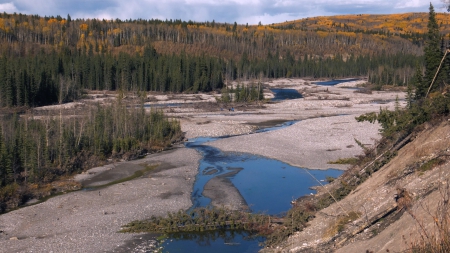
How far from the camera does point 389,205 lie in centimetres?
1495

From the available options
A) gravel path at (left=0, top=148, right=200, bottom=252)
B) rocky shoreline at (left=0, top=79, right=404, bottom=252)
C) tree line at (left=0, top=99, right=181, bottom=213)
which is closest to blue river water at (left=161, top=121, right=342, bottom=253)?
rocky shoreline at (left=0, top=79, right=404, bottom=252)

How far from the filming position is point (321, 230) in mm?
16859

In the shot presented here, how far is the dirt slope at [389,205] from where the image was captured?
12.3m

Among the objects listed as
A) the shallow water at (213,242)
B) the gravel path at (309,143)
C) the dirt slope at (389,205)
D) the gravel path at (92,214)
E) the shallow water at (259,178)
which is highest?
the dirt slope at (389,205)

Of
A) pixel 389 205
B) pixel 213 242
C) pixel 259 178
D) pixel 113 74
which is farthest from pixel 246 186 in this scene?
pixel 113 74

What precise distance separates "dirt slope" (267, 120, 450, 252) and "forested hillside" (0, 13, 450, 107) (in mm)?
30865

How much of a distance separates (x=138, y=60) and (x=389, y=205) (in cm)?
10032

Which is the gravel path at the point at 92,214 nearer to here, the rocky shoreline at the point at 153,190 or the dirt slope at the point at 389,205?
the rocky shoreline at the point at 153,190

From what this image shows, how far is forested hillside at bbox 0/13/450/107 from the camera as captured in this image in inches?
3290

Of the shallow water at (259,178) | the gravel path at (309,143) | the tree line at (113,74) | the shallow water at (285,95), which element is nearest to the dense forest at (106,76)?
the tree line at (113,74)

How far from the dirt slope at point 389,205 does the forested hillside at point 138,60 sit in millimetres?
30865

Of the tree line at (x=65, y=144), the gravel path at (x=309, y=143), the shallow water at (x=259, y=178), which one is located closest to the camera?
the shallow water at (x=259, y=178)

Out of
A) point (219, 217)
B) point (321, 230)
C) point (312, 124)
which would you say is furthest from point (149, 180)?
point (312, 124)

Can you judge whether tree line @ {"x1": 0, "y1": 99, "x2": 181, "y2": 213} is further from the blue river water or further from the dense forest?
the blue river water
